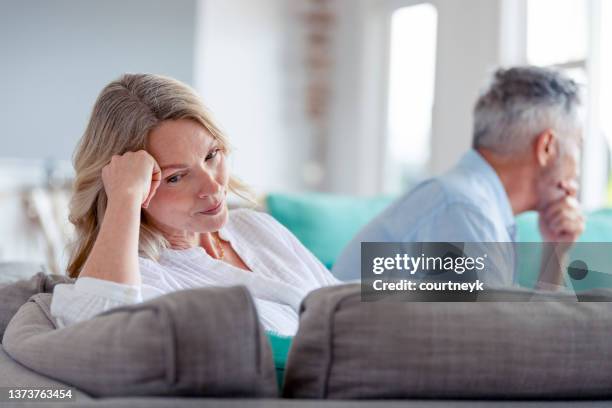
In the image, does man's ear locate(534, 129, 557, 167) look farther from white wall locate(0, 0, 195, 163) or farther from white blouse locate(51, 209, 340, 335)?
white wall locate(0, 0, 195, 163)

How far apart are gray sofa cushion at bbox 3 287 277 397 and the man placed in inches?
48.9

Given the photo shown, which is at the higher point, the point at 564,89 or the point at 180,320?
the point at 564,89

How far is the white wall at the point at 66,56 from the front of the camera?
17.0 ft

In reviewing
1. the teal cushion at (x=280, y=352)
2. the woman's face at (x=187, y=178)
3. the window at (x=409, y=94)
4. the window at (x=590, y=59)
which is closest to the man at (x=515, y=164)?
the woman's face at (x=187, y=178)

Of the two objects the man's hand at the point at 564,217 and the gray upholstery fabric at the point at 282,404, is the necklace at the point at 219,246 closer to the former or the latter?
the gray upholstery fabric at the point at 282,404

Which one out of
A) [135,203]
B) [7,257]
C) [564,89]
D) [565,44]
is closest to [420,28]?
[565,44]

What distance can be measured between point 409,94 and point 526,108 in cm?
398

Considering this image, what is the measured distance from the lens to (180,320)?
2.67 ft

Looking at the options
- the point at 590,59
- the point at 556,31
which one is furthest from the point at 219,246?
the point at 556,31

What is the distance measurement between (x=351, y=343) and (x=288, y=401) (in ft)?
0.29

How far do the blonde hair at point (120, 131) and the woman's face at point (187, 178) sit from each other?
0.06ft

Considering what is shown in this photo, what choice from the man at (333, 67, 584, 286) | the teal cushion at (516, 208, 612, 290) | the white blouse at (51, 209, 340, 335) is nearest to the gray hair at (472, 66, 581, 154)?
the man at (333, 67, 584, 286)

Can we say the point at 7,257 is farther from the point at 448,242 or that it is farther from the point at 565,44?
the point at 448,242

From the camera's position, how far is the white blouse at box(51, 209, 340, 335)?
112cm
